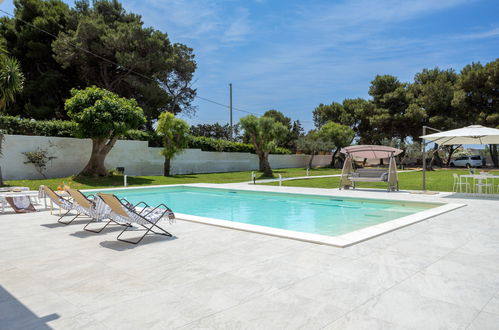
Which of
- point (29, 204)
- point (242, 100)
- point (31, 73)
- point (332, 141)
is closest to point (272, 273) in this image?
point (29, 204)

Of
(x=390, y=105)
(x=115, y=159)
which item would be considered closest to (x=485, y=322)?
(x=115, y=159)

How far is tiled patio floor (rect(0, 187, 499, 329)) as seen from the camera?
2637 millimetres

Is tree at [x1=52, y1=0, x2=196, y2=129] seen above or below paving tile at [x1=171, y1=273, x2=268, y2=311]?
above

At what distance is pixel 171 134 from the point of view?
21.4 metres

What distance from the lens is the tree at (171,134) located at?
837 inches

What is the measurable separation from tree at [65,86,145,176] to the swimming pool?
3.74 metres

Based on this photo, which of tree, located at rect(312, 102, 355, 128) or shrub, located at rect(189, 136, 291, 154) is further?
tree, located at rect(312, 102, 355, 128)

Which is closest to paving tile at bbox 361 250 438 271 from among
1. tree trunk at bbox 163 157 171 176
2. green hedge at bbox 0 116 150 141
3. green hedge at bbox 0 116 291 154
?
green hedge at bbox 0 116 291 154

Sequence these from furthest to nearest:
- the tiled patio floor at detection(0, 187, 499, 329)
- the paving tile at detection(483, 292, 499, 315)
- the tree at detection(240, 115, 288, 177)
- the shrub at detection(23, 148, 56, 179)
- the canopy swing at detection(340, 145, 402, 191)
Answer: the tree at detection(240, 115, 288, 177)
the shrub at detection(23, 148, 56, 179)
the canopy swing at detection(340, 145, 402, 191)
the paving tile at detection(483, 292, 499, 315)
the tiled patio floor at detection(0, 187, 499, 329)

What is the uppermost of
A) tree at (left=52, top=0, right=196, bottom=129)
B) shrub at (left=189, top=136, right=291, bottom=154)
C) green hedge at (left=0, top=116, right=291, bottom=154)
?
tree at (left=52, top=0, right=196, bottom=129)

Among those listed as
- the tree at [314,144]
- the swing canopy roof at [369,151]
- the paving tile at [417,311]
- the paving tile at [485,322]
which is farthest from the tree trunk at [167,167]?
the paving tile at [485,322]

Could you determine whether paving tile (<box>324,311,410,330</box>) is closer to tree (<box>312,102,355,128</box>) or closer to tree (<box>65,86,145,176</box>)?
tree (<box>65,86,145,176</box>)

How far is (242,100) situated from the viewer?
40000mm

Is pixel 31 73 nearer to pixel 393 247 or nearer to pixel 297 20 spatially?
pixel 297 20
